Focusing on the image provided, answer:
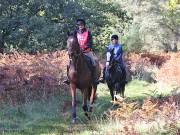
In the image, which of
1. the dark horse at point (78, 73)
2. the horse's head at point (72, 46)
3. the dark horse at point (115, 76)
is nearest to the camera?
the horse's head at point (72, 46)

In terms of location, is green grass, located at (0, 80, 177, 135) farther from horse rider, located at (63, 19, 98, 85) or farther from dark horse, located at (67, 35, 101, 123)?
horse rider, located at (63, 19, 98, 85)

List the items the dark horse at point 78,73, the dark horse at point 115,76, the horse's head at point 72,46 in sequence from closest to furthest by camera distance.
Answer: the horse's head at point 72,46, the dark horse at point 78,73, the dark horse at point 115,76

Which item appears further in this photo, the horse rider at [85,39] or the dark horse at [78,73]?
the horse rider at [85,39]

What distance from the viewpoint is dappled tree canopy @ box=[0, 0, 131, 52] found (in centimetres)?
2723

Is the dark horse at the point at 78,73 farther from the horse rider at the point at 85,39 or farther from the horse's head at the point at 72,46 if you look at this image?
the horse rider at the point at 85,39

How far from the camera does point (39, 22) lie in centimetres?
2697

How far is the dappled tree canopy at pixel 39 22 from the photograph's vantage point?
89.4 feet

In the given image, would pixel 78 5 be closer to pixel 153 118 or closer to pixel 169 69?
pixel 169 69

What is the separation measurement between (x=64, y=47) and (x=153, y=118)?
19.7 metres

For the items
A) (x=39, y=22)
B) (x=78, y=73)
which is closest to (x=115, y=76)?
(x=78, y=73)

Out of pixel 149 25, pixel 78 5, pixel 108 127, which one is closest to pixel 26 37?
pixel 78 5

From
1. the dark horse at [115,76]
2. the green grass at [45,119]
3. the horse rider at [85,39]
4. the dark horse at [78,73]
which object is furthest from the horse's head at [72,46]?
the dark horse at [115,76]

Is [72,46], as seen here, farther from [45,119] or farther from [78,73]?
[45,119]

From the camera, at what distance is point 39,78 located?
1678 centimetres
